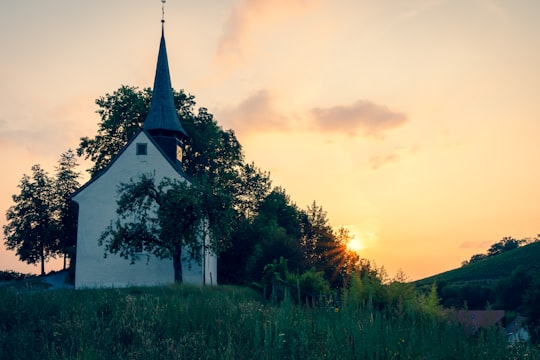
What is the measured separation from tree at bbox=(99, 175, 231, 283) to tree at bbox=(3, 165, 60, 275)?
23621 millimetres

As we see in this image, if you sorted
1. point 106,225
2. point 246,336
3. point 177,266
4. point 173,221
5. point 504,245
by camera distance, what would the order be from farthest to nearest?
point 504,245
point 106,225
point 177,266
point 173,221
point 246,336

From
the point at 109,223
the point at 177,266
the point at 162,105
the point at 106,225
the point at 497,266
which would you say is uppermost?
the point at 162,105

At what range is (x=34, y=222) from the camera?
159 feet

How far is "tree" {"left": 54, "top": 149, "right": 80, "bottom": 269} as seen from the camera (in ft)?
156

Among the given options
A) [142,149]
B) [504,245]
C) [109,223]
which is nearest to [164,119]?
[142,149]

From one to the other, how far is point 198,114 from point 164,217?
19404mm

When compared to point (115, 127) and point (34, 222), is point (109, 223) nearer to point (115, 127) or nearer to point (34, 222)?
point (115, 127)

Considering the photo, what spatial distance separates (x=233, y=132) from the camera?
46.0 meters

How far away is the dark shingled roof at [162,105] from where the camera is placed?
120 feet

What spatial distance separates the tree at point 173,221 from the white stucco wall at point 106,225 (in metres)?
1.83

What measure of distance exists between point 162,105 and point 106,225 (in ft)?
36.1

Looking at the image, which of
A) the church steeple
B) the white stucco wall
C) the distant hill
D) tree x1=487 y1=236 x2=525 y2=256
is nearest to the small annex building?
the white stucco wall

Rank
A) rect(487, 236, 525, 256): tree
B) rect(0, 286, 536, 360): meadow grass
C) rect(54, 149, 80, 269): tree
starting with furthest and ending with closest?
rect(487, 236, 525, 256): tree → rect(54, 149, 80, 269): tree → rect(0, 286, 536, 360): meadow grass

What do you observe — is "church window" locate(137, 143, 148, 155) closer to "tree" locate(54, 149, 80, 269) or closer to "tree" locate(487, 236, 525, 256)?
"tree" locate(54, 149, 80, 269)
